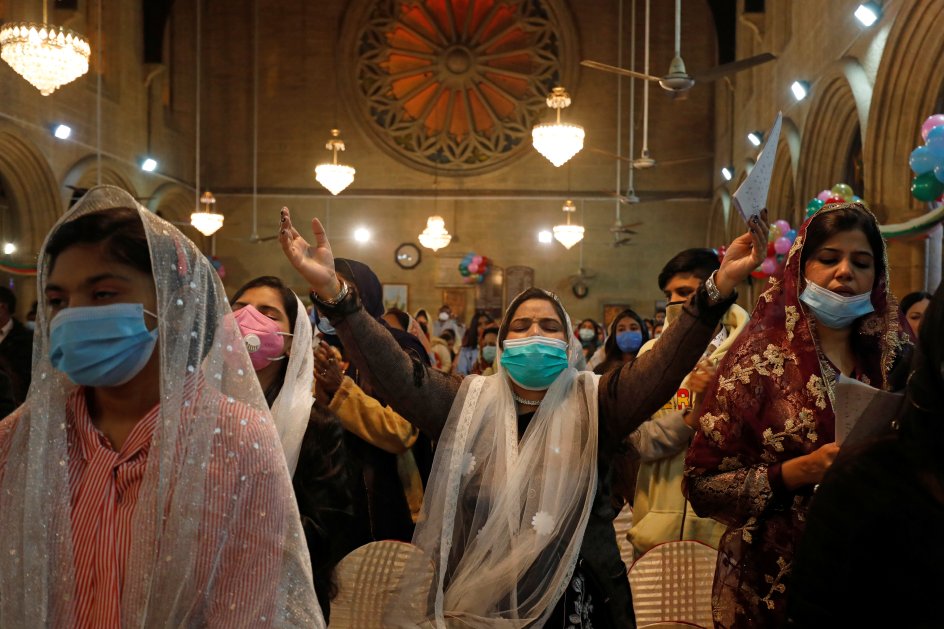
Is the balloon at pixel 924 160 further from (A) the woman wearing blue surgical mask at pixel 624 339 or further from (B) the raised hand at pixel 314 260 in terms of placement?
(B) the raised hand at pixel 314 260

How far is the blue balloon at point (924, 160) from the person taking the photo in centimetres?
500

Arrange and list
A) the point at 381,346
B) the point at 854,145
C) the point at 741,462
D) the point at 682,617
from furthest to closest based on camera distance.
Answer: the point at 854,145
the point at 682,617
the point at 381,346
the point at 741,462

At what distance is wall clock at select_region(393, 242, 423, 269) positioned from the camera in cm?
1812

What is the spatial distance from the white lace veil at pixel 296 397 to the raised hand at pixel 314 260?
0.71 feet

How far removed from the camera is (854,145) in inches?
403

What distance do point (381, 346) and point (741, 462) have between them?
0.91 metres

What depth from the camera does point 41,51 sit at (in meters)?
8.27

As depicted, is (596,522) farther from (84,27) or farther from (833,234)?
(84,27)

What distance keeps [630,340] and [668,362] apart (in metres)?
2.53

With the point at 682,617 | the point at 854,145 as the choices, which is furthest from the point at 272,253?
the point at 682,617

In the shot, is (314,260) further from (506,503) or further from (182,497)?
(182,497)

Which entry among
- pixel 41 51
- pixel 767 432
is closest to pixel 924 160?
pixel 767 432

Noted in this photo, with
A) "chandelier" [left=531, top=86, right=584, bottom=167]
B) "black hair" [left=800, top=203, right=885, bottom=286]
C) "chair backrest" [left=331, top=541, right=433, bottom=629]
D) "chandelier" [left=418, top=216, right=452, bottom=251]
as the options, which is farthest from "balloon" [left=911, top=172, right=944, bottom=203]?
"chandelier" [left=418, top=216, right=452, bottom=251]

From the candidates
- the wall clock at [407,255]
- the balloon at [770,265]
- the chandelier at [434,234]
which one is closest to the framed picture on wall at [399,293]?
the wall clock at [407,255]
